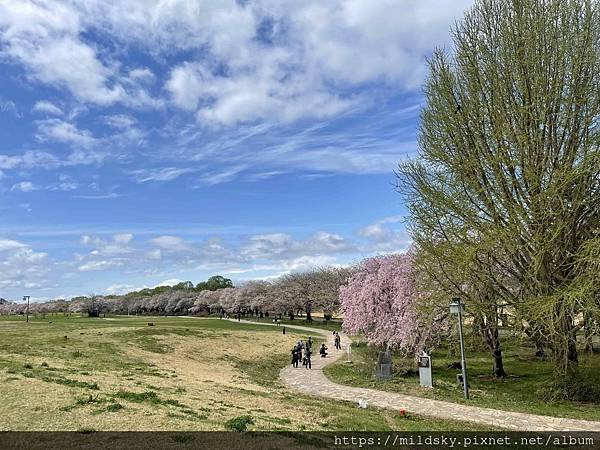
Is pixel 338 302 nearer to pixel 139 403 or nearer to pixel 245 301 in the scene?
pixel 245 301

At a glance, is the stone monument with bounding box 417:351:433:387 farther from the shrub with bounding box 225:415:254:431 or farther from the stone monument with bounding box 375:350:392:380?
the shrub with bounding box 225:415:254:431

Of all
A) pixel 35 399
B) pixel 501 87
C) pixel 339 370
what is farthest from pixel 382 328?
pixel 35 399

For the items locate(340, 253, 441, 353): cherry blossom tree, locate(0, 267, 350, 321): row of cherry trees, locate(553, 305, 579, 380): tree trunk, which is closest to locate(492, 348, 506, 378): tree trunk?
locate(340, 253, 441, 353): cherry blossom tree

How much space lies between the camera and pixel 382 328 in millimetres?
32656

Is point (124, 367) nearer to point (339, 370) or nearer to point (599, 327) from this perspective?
point (339, 370)

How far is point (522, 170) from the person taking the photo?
17906 mm

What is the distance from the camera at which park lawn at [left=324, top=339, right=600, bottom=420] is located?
55.4 ft

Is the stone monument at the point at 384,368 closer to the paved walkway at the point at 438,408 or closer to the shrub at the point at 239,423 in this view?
the paved walkway at the point at 438,408

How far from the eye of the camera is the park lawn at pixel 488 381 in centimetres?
1688

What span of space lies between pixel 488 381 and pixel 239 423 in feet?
61.5

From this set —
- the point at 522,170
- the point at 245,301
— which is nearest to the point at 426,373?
the point at 522,170

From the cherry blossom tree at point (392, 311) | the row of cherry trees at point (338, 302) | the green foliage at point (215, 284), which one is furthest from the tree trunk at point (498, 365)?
the green foliage at point (215, 284)

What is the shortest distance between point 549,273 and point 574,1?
36.7 ft

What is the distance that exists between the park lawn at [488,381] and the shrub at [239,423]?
10622 mm
